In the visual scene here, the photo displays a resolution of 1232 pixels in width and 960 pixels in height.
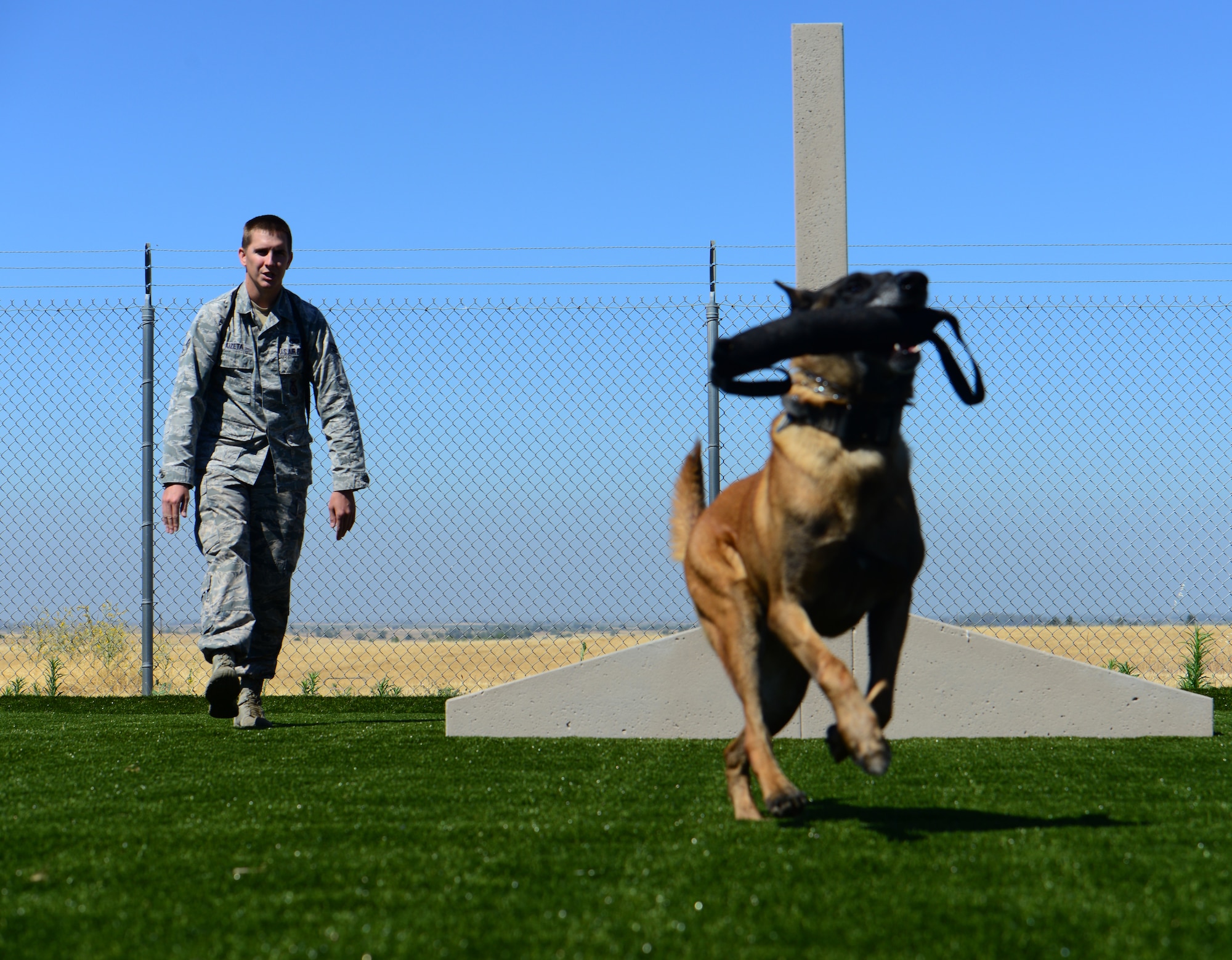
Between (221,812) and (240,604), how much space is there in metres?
2.01

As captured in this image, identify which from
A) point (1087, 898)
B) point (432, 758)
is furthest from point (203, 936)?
point (432, 758)

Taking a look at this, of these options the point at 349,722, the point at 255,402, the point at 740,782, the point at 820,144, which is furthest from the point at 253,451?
the point at 740,782

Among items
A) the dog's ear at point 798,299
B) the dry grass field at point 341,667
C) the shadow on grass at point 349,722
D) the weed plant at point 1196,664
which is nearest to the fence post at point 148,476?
the dry grass field at point 341,667

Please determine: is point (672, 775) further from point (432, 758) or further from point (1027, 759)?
point (1027, 759)

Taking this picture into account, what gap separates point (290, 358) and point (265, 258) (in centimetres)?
48

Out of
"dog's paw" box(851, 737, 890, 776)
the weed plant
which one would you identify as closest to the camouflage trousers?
"dog's paw" box(851, 737, 890, 776)

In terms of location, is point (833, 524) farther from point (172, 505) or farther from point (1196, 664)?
point (1196, 664)

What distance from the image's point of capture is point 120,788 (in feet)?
11.3

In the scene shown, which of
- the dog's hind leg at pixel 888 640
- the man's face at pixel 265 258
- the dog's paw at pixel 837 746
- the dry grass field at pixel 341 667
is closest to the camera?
the dog's paw at pixel 837 746

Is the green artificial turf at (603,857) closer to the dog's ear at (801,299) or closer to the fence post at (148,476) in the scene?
the dog's ear at (801,299)

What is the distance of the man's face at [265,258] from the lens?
5.23 metres

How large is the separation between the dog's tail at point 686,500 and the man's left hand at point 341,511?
7.88ft

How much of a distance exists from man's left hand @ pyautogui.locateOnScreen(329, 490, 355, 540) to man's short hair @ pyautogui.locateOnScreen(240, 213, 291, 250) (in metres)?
1.26

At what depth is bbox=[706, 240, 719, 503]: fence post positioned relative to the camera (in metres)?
6.23
